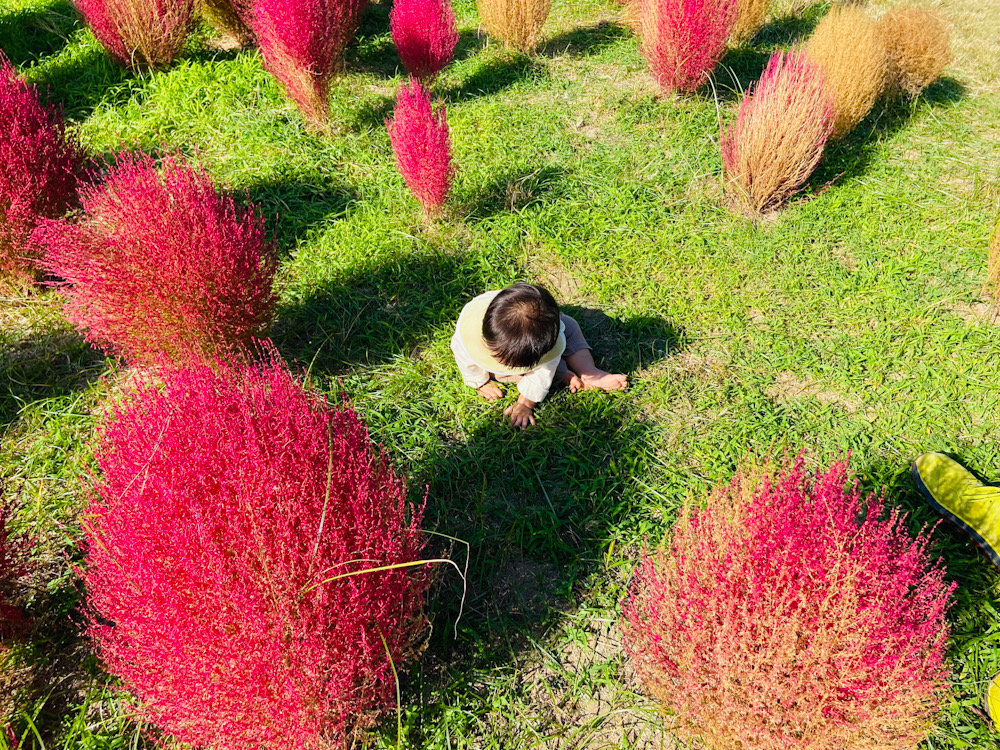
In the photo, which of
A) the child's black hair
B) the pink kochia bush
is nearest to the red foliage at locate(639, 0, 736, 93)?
the child's black hair

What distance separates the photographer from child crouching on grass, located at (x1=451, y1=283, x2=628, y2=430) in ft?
7.32

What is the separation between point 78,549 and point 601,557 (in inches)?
73.7

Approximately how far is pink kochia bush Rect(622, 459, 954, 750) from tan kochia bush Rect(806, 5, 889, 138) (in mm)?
3253

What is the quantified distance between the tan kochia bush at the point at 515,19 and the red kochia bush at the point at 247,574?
4.21m

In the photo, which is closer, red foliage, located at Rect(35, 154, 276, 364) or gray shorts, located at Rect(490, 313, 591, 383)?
red foliage, located at Rect(35, 154, 276, 364)

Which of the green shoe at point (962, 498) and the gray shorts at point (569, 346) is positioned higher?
the gray shorts at point (569, 346)

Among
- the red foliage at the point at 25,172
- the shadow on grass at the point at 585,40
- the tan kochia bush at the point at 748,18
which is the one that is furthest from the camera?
the shadow on grass at the point at 585,40

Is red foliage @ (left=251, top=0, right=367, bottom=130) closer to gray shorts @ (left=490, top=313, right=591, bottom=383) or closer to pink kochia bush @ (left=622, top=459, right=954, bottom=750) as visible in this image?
gray shorts @ (left=490, top=313, right=591, bottom=383)

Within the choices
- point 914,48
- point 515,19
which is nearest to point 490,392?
point 515,19

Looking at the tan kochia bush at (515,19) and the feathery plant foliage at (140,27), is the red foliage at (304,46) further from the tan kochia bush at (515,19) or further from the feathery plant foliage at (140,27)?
the tan kochia bush at (515,19)

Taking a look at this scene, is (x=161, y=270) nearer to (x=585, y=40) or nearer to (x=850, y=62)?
(x=850, y=62)

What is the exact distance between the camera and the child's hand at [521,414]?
8.26ft

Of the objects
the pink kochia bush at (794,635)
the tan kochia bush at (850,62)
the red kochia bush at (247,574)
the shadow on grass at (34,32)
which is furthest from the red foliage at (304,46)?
the pink kochia bush at (794,635)

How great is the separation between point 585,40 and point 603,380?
3.86 m
